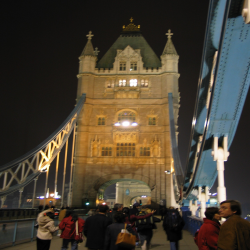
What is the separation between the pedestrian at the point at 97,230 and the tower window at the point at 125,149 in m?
25.7

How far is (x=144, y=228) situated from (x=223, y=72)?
13.5ft

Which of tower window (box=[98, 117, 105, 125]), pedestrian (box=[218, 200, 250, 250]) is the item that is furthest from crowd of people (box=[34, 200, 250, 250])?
tower window (box=[98, 117, 105, 125])

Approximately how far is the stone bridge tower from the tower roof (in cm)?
12

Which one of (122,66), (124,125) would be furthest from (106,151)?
(122,66)

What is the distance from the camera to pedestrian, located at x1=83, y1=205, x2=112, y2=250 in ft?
16.6

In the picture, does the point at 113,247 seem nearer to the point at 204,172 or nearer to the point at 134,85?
the point at 204,172

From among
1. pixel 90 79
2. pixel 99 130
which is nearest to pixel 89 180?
pixel 99 130

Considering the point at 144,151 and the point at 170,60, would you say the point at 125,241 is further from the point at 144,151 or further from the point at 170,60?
the point at 170,60

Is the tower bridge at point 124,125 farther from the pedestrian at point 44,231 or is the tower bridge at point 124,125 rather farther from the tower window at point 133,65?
the pedestrian at point 44,231

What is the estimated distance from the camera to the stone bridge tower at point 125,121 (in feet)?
98.3

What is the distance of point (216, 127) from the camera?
921 cm

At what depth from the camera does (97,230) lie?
5078 mm

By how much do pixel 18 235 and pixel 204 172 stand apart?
726 cm

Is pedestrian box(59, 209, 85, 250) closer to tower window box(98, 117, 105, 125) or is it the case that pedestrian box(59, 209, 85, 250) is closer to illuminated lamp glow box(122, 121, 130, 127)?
illuminated lamp glow box(122, 121, 130, 127)
